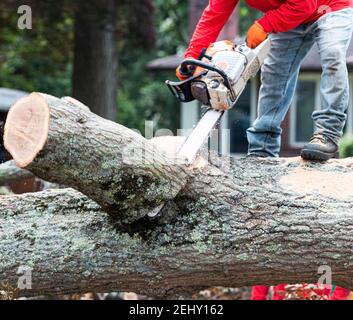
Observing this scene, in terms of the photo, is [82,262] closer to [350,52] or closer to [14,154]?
[14,154]

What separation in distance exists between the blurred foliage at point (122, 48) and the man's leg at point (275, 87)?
19.9 ft

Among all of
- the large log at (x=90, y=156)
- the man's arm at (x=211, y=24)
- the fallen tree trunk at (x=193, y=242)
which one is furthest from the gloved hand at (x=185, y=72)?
the large log at (x=90, y=156)

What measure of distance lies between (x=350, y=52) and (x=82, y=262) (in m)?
2.88

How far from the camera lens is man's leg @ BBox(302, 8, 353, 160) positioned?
4.18 meters

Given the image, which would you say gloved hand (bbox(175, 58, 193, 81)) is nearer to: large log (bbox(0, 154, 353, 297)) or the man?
the man

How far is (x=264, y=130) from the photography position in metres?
4.59

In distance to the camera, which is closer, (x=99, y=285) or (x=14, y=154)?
(x=14, y=154)

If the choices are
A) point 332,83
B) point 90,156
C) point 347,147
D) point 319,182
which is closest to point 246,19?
point 347,147

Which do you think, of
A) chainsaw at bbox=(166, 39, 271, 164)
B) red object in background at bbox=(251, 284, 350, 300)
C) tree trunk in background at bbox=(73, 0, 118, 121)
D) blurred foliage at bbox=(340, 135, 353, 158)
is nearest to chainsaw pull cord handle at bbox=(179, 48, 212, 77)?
chainsaw at bbox=(166, 39, 271, 164)

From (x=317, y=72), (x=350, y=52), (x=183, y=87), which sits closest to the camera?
(x=183, y=87)

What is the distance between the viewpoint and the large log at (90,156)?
2961 mm

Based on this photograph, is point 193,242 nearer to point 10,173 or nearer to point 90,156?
point 90,156

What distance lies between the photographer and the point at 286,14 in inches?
160
